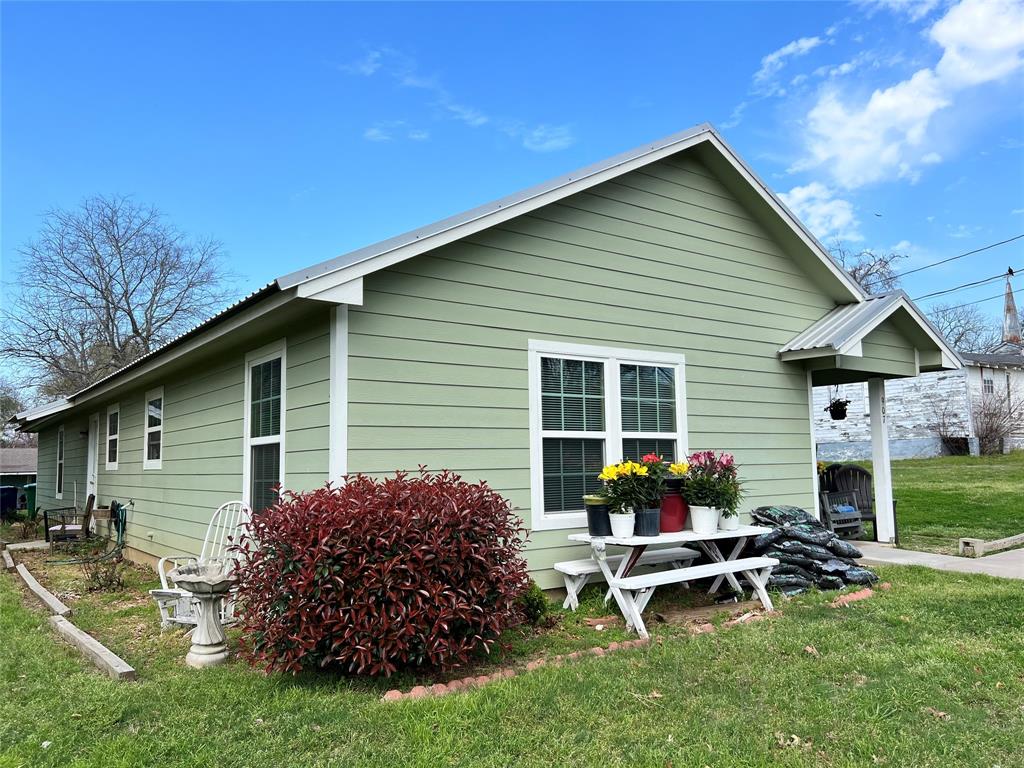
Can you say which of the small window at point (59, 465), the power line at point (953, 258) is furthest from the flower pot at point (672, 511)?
the power line at point (953, 258)

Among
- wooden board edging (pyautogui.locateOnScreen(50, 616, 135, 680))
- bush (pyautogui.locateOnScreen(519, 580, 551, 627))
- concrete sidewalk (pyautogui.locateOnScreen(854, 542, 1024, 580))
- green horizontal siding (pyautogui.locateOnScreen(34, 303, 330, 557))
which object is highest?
green horizontal siding (pyautogui.locateOnScreen(34, 303, 330, 557))

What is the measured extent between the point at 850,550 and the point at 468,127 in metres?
11.8

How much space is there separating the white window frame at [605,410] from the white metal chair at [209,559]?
7.81 ft

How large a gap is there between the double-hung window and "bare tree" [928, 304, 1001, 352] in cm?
3783

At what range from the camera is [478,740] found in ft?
10.7

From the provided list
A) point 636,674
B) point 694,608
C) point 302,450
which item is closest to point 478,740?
point 636,674

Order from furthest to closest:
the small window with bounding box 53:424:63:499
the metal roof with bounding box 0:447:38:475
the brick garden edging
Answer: the metal roof with bounding box 0:447:38:475, the small window with bounding box 53:424:63:499, the brick garden edging

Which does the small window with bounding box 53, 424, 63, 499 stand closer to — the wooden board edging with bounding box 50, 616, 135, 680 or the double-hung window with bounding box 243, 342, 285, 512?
the wooden board edging with bounding box 50, 616, 135, 680

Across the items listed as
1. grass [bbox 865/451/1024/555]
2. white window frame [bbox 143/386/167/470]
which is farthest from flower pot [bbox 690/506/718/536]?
white window frame [bbox 143/386/167/470]

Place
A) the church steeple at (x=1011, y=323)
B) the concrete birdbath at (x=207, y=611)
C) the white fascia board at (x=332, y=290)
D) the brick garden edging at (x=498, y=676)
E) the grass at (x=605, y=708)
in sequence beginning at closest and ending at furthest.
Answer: the grass at (x=605, y=708) → the brick garden edging at (x=498, y=676) → the concrete birdbath at (x=207, y=611) → the white fascia board at (x=332, y=290) → the church steeple at (x=1011, y=323)

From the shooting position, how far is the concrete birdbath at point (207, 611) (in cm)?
454

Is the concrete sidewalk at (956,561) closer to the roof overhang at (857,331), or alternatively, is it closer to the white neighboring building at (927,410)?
the roof overhang at (857,331)

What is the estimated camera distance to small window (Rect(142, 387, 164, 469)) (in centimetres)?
955

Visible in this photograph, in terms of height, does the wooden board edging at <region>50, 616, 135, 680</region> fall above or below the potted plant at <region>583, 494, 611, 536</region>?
below
